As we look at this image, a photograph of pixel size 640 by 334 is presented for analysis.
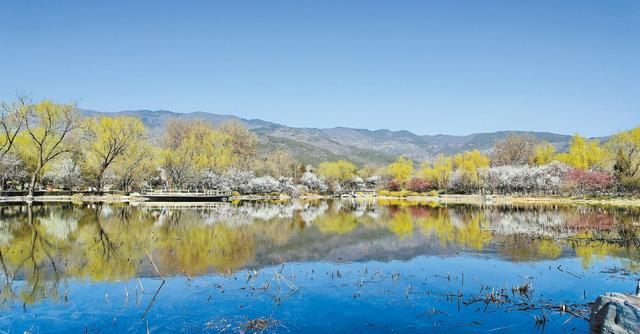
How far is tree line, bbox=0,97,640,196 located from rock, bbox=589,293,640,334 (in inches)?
2692

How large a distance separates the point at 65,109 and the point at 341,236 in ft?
169

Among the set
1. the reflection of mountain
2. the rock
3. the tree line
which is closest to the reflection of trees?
the reflection of mountain

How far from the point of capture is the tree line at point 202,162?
222 ft

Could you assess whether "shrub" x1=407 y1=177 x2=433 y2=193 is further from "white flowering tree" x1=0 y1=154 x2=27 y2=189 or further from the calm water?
the calm water

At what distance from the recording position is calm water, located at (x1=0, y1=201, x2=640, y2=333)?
1164 cm

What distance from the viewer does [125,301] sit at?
13.2 metres

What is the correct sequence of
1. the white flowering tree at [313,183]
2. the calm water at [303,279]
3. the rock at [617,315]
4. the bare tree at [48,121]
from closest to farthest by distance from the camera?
the rock at [617,315] < the calm water at [303,279] < the bare tree at [48,121] < the white flowering tree at [313,183]

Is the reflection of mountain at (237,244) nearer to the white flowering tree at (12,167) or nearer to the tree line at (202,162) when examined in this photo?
the tree line at (202,162)

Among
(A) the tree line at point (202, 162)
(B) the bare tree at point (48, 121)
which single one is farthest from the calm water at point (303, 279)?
(A) the tree line at point (202, 162)

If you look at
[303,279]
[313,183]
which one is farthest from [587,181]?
[303,279]

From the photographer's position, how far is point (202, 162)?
Result: 262 feet

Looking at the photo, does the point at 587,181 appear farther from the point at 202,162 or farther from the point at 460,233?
the point at 202,162

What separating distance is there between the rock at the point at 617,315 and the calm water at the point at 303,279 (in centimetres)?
347

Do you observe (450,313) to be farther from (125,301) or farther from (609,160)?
(609,160)
